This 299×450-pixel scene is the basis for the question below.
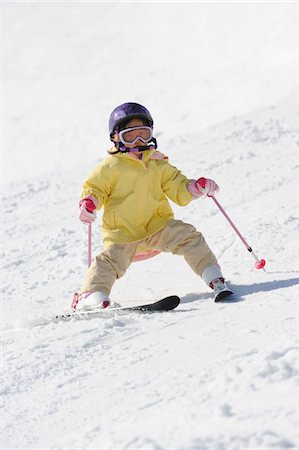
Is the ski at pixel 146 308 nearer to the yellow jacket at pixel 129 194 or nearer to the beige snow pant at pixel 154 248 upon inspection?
the beige snow pant at pixel 154 248

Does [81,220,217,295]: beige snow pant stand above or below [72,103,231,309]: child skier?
below

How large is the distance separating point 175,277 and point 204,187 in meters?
0.78

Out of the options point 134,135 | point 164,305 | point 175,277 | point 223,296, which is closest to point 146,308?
point 164,305

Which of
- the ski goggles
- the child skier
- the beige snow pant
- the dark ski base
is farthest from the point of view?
the ski goggles

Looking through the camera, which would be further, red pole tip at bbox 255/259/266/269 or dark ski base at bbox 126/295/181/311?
red pole tip at bbox 255/259/266/269

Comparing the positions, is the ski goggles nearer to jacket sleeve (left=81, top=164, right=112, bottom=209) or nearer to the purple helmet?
the purple helmet

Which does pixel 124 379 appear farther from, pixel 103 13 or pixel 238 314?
pixel 103 13

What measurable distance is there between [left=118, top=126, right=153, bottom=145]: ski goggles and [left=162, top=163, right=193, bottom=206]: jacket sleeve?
0.29 m

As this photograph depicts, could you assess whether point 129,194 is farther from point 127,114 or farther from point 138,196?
point 127,114

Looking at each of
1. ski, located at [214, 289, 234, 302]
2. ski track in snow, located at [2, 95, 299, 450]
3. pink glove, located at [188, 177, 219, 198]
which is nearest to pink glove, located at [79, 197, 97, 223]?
ski track in snow, located at [2, 95, 299, 450]

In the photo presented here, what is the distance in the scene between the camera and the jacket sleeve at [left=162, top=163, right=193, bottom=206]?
16.5 feet

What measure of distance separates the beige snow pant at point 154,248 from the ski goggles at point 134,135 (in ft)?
1.95

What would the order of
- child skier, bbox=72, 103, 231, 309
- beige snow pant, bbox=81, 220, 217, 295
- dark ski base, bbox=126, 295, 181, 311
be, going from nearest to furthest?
1. dark ski base, bbox=126, 295, 181, 311
2. beige snow pant, bbox=81, 220, 217, 295
3. child skier, bbox=72, 103, 231, 309

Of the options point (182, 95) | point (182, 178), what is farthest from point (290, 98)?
point (182, 178)
